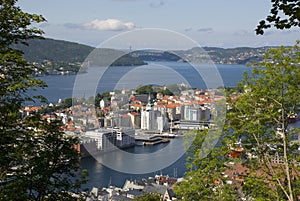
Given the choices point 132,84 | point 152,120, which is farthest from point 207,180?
point 152,120

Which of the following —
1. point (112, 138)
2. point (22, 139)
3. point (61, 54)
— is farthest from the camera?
point (61, 54)

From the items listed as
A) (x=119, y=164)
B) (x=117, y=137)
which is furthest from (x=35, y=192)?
(x=117, y=137)

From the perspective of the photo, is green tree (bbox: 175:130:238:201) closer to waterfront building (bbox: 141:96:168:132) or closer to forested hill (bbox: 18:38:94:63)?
waterfront building (bbox: 141:96:168:132)

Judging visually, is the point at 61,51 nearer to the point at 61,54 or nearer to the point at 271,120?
the point at 61,54

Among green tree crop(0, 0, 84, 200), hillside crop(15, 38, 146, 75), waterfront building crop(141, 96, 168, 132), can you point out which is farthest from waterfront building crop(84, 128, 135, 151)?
hillside crop(15, 38, 146, 75)

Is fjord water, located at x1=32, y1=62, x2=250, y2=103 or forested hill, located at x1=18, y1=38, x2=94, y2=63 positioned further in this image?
forested hill, located at x1=18, y1=38, x2=94, y2=63

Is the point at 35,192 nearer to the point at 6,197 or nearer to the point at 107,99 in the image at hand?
the point at 6,197
